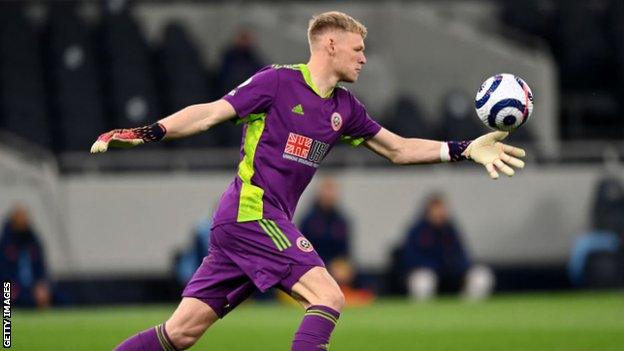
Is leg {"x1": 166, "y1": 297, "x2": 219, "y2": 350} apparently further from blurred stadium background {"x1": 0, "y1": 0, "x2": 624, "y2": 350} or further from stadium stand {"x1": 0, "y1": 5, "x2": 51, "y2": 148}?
stadium stand {"x1": 0, "y1": 5, "x2": 51, "y2": 148}

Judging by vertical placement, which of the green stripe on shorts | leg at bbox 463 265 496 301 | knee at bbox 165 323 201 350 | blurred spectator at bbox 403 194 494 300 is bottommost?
leg at bbox 463 265 496 301

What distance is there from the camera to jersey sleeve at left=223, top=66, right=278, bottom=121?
7.42 metres

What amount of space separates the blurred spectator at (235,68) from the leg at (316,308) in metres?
12.0

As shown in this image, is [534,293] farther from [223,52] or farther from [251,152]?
[251,152]

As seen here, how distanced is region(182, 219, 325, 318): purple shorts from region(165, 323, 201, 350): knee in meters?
0.17

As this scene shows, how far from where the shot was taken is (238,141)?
1914cm

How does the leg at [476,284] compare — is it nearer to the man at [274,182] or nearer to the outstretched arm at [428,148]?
the outstretched arm at [428,148]

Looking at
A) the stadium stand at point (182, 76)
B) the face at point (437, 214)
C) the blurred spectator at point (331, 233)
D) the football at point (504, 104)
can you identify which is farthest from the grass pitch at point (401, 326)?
the stadium stand at point (182, 76)

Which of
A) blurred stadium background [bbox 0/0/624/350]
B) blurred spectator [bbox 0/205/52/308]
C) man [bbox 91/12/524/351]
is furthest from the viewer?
blurred stadium background [bbox 0/0/624/350]

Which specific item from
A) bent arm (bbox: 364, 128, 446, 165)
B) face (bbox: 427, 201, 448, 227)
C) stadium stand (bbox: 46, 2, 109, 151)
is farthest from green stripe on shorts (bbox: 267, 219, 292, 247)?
stadium stand (bbox: 46, 2, 109, 151)

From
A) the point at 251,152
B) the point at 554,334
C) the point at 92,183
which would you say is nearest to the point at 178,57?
the point at 92,183

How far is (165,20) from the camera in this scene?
20953mm

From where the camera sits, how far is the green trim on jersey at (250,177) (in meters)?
7.50

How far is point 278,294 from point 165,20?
4961 mm
